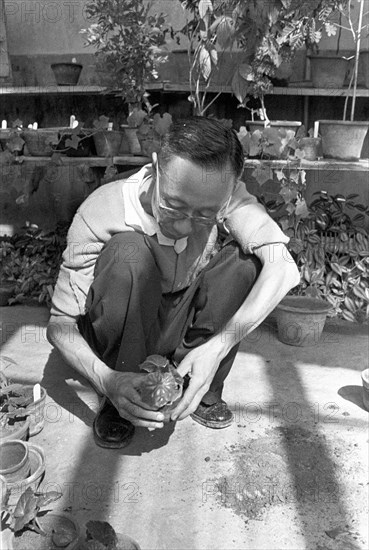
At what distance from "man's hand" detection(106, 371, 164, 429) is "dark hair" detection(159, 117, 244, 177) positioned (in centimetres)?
68

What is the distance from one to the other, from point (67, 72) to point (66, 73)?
0.01 m

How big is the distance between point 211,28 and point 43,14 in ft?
6.27

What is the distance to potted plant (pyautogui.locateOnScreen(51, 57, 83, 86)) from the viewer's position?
403cm

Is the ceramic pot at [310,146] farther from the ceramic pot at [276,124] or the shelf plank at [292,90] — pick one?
the shelf plank at [292,90]

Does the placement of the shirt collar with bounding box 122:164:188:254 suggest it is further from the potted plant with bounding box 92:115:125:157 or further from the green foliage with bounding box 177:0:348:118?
the potted plant with bounding box 92:115:125:157

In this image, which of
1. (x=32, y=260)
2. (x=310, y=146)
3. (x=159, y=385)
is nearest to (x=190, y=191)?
(x=159, y=385)

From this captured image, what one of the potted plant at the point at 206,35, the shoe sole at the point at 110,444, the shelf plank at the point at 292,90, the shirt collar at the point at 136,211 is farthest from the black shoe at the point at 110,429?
the shelf plank at the point at 292,90

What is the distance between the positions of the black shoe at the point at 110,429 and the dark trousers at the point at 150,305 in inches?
9.1

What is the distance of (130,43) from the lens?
11.7 ft

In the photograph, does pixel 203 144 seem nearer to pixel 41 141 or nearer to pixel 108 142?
pixel 108 142

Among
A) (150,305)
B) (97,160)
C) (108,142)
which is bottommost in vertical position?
(150,305)

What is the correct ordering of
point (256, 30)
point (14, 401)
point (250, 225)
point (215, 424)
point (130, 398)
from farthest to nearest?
point (256, 30), point (215, 424), point (14, 401), point (250, 225), point (130, 398)

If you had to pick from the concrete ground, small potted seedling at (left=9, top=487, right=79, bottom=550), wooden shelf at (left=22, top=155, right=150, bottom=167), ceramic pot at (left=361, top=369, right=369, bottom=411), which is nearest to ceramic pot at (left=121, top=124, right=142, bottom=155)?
wooden shelf at (left=22, top=155, right=150, bottom=167)

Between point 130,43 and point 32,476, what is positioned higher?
point 130,43
